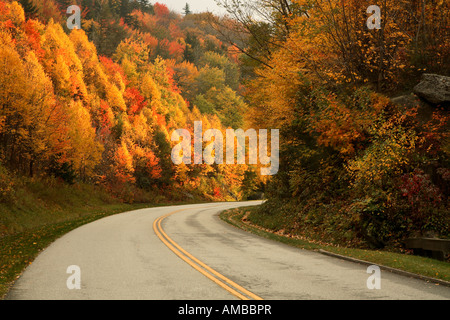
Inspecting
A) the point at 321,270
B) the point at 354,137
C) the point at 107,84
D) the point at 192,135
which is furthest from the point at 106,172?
the point at 321,270

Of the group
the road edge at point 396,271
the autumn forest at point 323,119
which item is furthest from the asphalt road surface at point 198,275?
the autumn forest at point 323,119

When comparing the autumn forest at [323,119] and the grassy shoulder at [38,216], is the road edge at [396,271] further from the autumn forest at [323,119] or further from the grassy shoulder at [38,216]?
the grassy shoulder at [38,216]

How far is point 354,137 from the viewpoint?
55.0ft

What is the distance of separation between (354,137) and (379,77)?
3.61 metres

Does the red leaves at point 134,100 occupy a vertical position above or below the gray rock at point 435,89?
above

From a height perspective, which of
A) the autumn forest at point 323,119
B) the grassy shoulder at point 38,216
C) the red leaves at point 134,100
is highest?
the red leaves at point 134,100

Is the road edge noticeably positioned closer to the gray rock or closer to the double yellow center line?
the double yellow center line

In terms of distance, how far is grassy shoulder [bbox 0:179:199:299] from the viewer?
11.8 metres

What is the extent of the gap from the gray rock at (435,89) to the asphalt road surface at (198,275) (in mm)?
8079

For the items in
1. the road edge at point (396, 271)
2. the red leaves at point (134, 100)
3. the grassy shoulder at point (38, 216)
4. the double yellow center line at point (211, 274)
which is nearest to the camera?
the double yellow center line at point (211, 274)

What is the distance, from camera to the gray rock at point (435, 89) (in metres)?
15.4

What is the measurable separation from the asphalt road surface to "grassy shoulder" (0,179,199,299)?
623 mm
